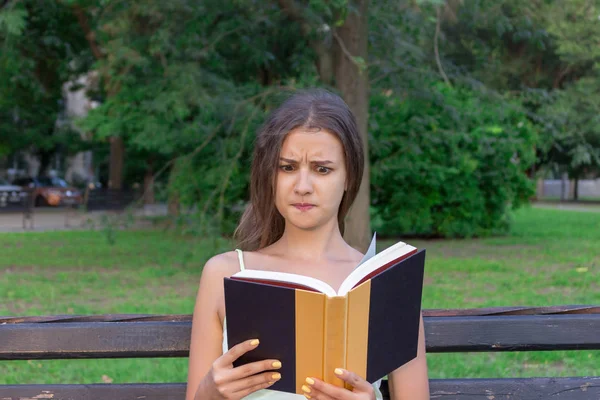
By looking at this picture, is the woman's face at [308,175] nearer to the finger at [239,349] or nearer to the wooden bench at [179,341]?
the finger at [239,349]

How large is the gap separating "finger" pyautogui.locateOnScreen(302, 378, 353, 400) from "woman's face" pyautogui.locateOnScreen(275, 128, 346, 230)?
51 cm

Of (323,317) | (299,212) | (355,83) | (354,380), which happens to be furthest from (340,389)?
(355,83)

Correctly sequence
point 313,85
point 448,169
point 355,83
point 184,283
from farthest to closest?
point 448,169
point 355,83
point 313,85
point 184,283

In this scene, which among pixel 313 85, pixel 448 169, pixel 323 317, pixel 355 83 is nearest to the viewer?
pixel 323 317

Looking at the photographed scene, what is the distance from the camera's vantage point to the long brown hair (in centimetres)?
217

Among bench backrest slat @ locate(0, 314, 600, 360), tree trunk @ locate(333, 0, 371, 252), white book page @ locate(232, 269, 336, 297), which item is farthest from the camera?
tree trunk @ locate(333, 0, 371, 252)

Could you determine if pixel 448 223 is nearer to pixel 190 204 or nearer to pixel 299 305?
pixel 190 204

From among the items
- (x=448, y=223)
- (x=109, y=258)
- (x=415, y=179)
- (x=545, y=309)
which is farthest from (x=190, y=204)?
(x=545, y=309)

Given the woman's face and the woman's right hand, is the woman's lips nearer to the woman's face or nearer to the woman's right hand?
the woman's face

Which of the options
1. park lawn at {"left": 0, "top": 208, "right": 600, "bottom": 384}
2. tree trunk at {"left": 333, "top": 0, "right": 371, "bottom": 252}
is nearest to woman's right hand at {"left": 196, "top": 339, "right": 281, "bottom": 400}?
park lawn at {"left": 0, "top": 208, "right": 600, "bottom": 384}

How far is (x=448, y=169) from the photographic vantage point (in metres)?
14.8

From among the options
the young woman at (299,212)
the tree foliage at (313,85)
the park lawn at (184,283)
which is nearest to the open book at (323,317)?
the young woman at (299,212)

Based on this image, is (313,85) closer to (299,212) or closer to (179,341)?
(179,341)

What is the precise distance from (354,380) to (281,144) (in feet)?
2.29
